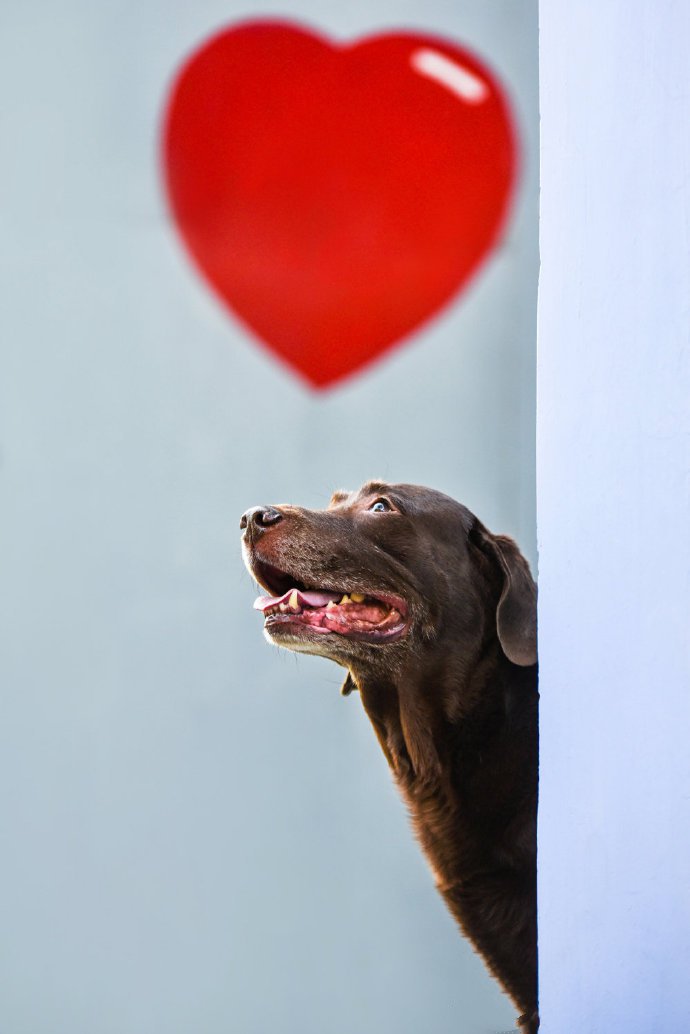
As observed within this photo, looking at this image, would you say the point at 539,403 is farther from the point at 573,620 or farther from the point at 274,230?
the point at 274,230

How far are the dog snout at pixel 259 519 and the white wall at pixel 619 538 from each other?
2.13ft

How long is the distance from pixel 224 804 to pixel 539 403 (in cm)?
129

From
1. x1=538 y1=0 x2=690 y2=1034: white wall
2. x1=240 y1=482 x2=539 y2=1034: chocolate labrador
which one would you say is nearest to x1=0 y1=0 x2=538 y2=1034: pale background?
x1=240 y1=482 x2=539 y2=1034: chocolate labrador

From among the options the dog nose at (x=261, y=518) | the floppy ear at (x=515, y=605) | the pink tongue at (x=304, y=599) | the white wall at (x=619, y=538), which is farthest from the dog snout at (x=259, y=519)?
the white wall at (x=619, y=538)

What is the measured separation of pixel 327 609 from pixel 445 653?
25 cm

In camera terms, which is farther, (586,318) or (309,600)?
(309,600)

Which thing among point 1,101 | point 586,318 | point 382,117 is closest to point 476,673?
point 586,318

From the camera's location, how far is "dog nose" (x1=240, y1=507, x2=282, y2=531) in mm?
2010

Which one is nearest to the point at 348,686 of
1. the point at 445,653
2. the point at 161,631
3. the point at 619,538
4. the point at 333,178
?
the point at 445,653

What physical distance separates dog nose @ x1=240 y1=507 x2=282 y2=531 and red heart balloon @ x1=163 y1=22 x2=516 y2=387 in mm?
540

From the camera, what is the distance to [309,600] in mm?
2029

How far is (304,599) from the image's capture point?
79.8 inches

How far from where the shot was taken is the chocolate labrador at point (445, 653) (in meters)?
2.01

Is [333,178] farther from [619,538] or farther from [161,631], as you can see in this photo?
[619,538]
